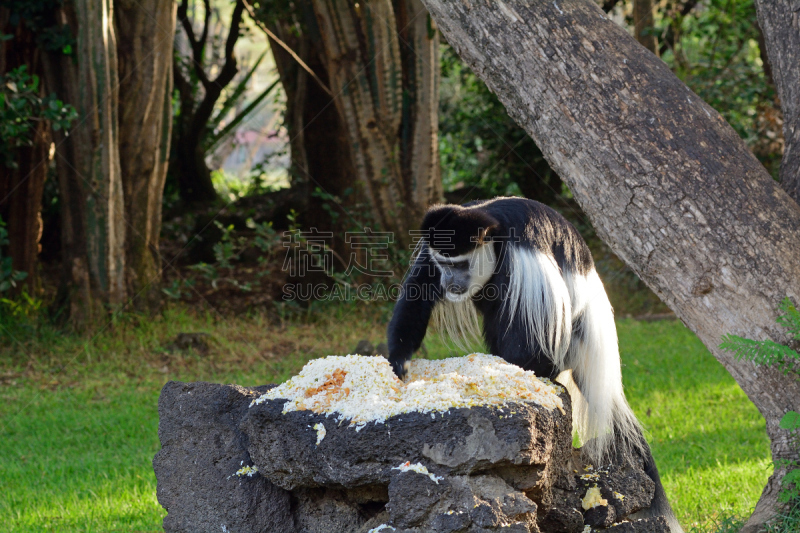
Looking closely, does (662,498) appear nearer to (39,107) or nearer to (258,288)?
(39,107)

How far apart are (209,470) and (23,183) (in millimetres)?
4547

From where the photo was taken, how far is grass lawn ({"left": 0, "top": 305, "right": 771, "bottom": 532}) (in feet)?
9.46

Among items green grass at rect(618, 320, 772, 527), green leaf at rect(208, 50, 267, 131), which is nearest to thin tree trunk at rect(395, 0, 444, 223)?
green grass at rect(618, 320, 772, 527)

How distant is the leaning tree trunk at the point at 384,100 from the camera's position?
227 inches

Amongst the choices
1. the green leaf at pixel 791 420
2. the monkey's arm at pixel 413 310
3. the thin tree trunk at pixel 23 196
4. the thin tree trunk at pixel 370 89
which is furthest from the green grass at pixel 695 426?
the thin tree trunk at pixel 23 196

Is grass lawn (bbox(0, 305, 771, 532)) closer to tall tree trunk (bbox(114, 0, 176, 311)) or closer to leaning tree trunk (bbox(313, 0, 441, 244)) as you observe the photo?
tall tree trunk (bbox(114, 0, 176, 311))

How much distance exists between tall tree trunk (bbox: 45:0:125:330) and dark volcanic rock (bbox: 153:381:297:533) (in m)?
3.28

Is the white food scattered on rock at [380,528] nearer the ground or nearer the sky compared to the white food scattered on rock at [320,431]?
nearer the ground

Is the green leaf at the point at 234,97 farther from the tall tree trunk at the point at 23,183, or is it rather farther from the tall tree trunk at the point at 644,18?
the tall tree trunk at the point at 644,18

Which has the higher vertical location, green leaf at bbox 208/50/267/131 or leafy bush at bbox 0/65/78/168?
green leaf at bbox 208/50/267/131

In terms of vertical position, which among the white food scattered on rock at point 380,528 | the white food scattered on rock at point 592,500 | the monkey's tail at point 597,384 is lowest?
the white food scattered on rock at point 592,500

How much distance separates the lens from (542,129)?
213 centimetres

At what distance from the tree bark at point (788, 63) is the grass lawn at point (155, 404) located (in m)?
1.08

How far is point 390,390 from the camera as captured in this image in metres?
1.98
